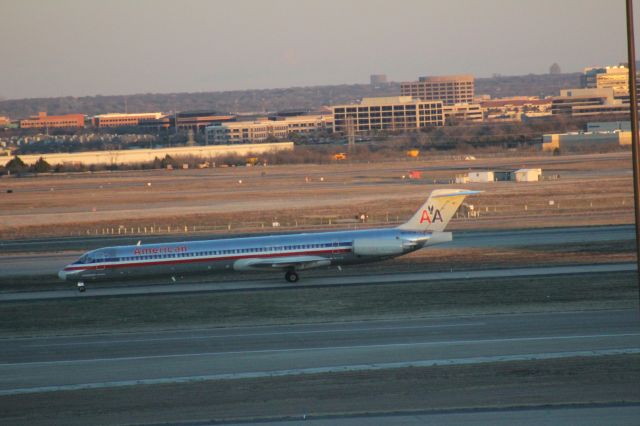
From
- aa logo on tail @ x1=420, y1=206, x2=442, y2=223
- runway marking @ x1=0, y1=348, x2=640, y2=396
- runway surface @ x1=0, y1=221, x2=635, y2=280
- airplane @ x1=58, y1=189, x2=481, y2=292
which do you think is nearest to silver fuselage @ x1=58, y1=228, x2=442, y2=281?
airplane @ x1=58, y1=189, x2=481, y2=292

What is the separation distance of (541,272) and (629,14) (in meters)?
26.7

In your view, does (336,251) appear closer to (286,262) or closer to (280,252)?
(286,262)

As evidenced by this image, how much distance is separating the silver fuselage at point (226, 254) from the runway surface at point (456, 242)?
21.2ft

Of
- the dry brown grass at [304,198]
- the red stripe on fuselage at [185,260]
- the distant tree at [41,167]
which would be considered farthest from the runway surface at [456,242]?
the distant tree at [41,167]

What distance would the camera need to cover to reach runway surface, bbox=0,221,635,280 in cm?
5697

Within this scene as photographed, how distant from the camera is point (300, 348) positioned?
32.6 metres

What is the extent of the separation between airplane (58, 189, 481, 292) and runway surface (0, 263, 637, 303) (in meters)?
0.80

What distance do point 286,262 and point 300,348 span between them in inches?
619

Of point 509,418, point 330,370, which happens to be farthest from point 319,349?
point 509,418

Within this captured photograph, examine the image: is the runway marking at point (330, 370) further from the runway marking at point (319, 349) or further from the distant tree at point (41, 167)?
the distant tree at point (41, 167)

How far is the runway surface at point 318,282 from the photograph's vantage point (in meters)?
46.4

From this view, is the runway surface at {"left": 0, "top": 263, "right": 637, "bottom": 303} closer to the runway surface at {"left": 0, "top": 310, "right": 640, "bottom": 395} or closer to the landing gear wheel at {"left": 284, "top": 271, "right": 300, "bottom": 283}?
the landing gear wheel at {"left": 284, "top": 271, "right": 300, "bottom": 283}

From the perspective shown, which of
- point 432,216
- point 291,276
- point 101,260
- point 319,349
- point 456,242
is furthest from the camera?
point 456,242

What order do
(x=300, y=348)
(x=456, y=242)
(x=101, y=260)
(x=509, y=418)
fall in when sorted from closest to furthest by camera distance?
(x=509, y=418) → (x=300, y=348) → (x=101, y=260) → (x=456, y=242)
